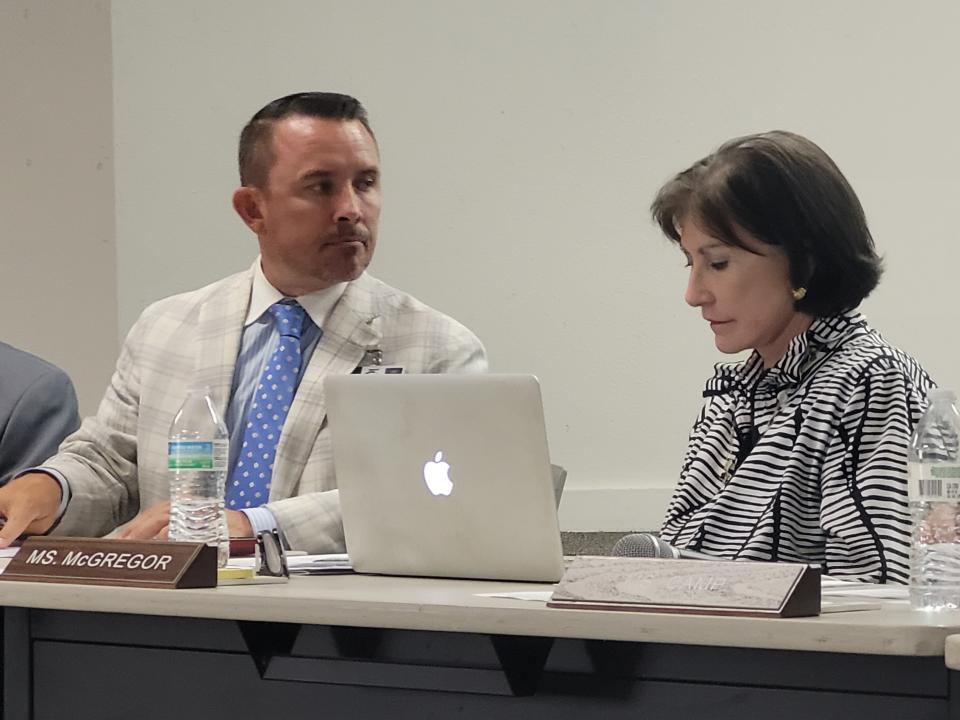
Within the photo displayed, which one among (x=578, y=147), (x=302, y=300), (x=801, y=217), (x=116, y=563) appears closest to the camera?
(x=116, y=563)

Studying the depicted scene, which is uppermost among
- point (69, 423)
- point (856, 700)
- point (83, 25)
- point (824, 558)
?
point (83, 25)

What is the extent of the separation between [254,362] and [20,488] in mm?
462

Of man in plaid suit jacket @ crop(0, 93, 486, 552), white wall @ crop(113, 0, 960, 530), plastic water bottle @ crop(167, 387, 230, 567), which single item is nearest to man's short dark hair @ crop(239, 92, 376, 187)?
man in plaid suit jacket @ crop(0, 93, 486, 552)

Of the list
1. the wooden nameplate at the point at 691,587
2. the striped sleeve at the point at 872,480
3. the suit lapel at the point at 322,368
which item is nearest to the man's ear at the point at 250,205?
the suit lapel at the point at 322,368

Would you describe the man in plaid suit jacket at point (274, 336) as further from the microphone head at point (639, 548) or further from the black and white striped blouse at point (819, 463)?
the microphone head at point (639, 548)

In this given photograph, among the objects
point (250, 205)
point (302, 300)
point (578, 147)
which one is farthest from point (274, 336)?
point (578, 147)

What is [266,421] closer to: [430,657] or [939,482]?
[430,657]

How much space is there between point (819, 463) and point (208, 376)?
1126 millimetres

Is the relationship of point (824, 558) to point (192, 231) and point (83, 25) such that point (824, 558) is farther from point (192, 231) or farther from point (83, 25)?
point (83, 25)

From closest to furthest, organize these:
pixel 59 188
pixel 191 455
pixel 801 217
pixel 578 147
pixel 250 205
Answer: pixel 191 455 < pixel 801 217 < pixel 250 205 < pixel 578 147 < pixel 59 188

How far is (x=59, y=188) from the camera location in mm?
3637

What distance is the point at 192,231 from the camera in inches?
136

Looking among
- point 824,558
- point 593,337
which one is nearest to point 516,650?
point 824,558

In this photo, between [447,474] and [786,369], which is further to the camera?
[786,369]
